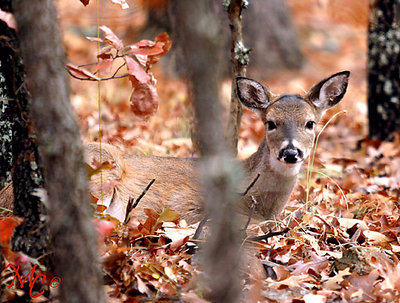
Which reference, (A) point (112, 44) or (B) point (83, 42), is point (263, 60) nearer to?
(B) point (83, 42)

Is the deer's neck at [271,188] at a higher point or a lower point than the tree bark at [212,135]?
lower

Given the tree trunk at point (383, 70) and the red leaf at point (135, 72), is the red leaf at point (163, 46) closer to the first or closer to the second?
the red leaf at point (135, 72)

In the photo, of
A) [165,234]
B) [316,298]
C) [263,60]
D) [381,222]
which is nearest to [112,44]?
[165,234]

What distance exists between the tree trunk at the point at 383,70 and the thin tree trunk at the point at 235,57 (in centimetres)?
265

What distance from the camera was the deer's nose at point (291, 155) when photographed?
451 centimetres

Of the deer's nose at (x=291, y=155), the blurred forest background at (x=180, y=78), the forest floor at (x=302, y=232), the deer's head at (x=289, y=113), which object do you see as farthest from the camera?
the blurred forest background at (x=180, y=78)

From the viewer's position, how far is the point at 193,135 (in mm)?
5676

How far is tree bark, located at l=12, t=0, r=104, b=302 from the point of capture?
2287 mm

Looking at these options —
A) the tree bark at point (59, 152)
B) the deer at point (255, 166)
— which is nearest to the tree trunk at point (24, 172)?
the tree bark at point (59, 152)

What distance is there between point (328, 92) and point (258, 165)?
926 mm

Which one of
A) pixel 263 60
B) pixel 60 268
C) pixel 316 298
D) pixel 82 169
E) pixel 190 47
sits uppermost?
pixel 263 60

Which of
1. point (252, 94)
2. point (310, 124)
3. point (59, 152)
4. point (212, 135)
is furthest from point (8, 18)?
point (310, 124)

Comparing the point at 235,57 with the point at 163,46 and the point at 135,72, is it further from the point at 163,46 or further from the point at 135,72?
the point at 135,72

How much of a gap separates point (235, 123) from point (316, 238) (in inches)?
62.1
